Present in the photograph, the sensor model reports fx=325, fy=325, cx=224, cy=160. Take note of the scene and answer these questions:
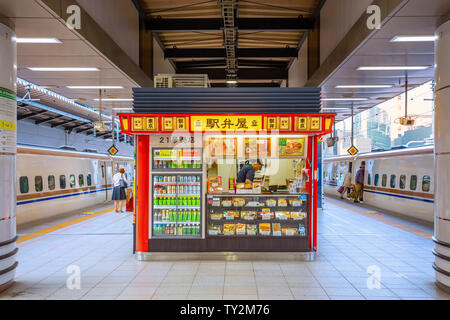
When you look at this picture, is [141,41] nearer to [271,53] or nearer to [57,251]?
[271,53]

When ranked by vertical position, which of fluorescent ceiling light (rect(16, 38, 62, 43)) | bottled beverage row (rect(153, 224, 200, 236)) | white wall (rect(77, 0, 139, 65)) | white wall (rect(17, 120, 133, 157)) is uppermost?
white wall (rect(77, 0, 139, 65))

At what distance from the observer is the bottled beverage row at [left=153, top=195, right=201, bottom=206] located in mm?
6555

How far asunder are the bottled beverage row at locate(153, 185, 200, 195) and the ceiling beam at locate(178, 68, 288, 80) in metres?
9.58

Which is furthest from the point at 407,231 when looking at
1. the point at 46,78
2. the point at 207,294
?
the point at 46,78

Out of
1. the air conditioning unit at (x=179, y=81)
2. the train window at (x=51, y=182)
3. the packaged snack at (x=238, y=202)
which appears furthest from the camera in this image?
the train window at (x=51, y=182)

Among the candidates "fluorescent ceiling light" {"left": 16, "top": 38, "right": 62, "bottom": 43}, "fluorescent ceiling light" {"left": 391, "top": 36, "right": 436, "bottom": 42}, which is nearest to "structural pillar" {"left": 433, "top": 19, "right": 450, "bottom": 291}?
"fluorescent ceiling light" {"left": 391, "top": 36, "right": 436, "bottom": 42}

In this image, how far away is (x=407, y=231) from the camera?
29.1ft

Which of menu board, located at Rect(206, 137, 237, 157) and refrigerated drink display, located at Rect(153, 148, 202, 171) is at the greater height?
menu board, located at Rect(206, 137, 237, 157)

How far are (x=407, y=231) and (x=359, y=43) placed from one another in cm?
551

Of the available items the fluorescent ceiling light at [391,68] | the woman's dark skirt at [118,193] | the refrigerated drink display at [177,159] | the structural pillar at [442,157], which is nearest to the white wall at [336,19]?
the fluorescent ceiling light at [391,68]

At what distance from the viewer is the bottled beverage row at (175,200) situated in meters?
6.55

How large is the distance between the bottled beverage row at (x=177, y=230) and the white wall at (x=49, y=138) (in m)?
9.06

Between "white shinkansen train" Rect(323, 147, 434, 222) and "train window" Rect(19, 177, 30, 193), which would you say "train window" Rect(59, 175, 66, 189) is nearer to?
"train window" Rect(19, 177, 30, 193)

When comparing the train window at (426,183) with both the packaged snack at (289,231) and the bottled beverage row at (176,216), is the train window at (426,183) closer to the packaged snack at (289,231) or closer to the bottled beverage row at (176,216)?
the packaged snack at (289,231)
